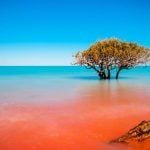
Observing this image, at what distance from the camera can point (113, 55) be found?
36188mm

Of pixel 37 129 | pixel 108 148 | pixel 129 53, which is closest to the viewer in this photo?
pixel 108 148

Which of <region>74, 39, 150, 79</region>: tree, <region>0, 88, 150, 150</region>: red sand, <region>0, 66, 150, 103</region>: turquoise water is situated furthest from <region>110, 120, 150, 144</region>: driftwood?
<region>74, 39, 150, 79</region>: tree

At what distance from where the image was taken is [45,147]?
787cm

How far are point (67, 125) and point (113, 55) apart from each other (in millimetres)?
26737

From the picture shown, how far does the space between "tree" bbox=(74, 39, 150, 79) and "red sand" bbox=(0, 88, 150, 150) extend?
21139 mm

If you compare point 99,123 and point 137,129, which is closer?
point 137,129

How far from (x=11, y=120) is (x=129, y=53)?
2744cm

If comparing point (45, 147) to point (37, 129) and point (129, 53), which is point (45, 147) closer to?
point (37, 129)

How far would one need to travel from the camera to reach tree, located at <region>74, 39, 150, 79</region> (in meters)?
35.9

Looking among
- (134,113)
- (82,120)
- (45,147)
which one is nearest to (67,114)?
(82,120)

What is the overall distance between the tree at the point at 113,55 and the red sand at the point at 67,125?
2114cm

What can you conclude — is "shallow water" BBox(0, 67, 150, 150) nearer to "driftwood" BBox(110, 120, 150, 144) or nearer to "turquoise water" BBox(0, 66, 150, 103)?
"driftwood" BBox(110, 120, 150, 144)

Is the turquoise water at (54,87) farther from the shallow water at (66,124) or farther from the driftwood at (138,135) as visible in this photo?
the driftwood at (138,135)

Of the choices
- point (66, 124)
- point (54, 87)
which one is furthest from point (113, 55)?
point (66, 124)
